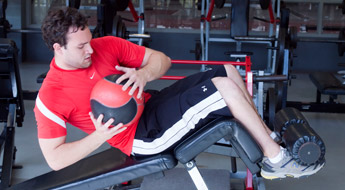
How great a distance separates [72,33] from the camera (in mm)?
1946

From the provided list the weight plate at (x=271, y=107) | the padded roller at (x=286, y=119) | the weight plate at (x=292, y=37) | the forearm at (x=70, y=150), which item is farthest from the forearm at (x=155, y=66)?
the weight plate at (x=292, y=37)

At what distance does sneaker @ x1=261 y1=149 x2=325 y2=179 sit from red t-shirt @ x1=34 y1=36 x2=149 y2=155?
0.60 metres

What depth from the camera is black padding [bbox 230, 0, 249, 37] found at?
19.4 feet


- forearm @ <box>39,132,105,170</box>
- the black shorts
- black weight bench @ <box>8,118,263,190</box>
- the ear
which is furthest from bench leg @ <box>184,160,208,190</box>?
the ear

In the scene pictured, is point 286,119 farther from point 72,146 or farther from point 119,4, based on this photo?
point 119,4

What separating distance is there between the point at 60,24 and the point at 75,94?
30 centimetres

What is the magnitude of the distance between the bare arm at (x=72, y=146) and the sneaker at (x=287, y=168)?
644 millimetres

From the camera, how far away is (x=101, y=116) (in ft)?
6.20

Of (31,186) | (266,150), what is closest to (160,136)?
(266,150)

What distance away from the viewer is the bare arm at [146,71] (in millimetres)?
1951

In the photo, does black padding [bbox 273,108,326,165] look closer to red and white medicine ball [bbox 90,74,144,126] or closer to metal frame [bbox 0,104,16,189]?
red and white medicine ball [bbox 90,74,144,126]

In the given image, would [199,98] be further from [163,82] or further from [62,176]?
[163,82]

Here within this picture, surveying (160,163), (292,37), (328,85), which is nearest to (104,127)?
(160,163)

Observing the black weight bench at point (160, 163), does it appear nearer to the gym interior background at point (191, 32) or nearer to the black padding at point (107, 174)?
the black padding at point (107, 174)
